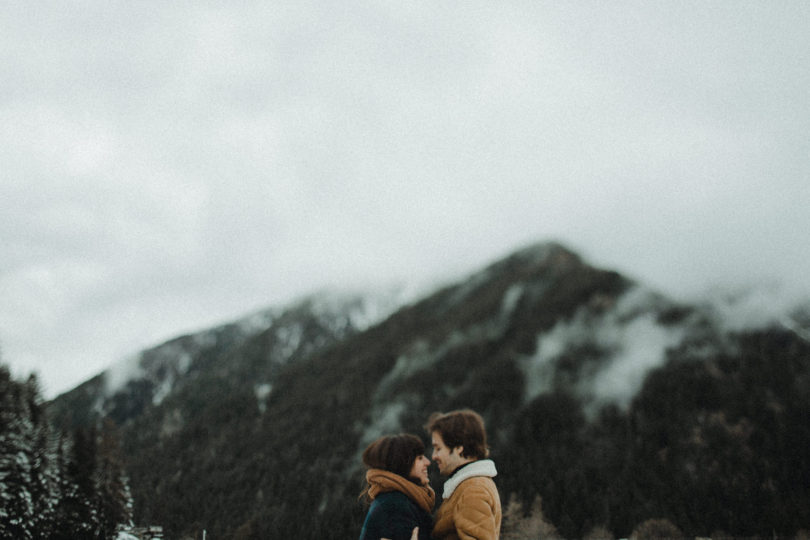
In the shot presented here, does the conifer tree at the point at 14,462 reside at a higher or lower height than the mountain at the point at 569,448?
higher

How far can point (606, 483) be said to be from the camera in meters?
137

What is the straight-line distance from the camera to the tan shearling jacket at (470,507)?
4.42 meters

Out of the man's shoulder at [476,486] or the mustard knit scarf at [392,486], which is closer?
the mustard knit scarf at [392,486]

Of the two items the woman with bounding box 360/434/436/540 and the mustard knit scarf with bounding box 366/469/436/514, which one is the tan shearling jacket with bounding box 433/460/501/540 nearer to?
the woman with bounding box 360/434/436/540

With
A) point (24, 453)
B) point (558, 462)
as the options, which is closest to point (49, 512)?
point (24, 453)

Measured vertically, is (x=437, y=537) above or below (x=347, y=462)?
above

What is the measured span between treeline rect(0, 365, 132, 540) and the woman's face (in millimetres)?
18871

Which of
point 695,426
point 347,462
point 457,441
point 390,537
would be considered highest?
point 457,441

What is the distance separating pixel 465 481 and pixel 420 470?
1.52 feet

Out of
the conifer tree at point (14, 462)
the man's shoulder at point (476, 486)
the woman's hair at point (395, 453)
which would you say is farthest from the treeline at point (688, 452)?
the woman's hair at point (395, 453)

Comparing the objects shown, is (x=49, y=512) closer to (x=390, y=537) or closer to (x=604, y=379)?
(x=390, y=537)

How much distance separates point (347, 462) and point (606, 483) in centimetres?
8035

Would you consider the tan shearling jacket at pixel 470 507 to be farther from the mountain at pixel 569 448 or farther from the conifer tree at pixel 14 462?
the mountain at pixel 569 448

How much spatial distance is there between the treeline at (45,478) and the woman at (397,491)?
18688 millimetres
